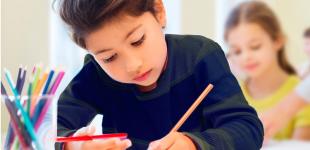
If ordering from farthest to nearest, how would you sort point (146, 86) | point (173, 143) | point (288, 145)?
1. point (288, 145)
2. point (146, 86)
3. point (173, 143)

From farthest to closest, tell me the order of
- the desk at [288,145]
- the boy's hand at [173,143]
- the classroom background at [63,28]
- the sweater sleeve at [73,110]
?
1. the desk at [288,145]
2. the classroom background at [63,28]
3. the sweater sleeve at [73,110]
4. the boy's hand at [173,143]

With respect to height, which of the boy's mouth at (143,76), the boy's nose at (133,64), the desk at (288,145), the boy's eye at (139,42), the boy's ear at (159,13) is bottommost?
the desk at (288,145)

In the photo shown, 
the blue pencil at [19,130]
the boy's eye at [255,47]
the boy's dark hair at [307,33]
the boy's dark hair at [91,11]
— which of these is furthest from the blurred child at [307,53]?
the blue pencil at [19,130]

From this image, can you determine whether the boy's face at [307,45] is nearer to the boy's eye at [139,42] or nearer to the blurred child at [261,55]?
the blurred child at [261,55]

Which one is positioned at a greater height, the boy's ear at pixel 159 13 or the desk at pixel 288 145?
the boy's ear at pixel 159 13

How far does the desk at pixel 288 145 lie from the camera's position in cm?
86

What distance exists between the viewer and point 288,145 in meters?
0.88

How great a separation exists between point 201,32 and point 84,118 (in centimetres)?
44

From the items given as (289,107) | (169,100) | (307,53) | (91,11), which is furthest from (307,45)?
(91,11)

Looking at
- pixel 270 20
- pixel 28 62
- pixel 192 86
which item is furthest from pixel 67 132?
pixel 270 20

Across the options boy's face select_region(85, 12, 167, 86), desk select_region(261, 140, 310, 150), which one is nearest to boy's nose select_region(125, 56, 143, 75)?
boy's face select_region(85, 12, 167, 86)

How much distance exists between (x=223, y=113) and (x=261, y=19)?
1.70ft

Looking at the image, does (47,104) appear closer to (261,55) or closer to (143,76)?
(143,76)

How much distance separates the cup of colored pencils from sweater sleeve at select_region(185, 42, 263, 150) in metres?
0.13
